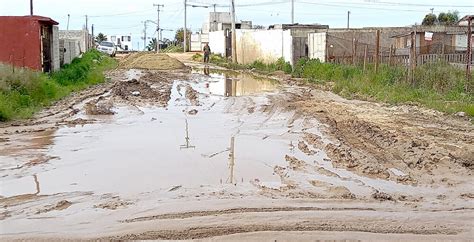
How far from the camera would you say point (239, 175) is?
860 centimetres

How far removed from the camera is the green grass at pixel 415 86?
52.2 ft

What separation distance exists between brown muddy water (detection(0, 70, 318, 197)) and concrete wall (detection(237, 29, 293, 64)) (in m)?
19.9

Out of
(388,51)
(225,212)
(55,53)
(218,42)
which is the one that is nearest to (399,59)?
(388,51)

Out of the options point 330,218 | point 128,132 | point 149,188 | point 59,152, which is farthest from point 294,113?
point 330,218

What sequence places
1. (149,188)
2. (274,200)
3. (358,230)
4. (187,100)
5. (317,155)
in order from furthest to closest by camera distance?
(187,100) < (317,155) < (149,188) < (274,200) < (358,230)

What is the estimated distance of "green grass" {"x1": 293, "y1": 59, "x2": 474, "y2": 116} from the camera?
15.9 metres

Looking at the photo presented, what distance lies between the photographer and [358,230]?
596cm

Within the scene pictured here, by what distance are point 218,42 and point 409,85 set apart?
139 ft

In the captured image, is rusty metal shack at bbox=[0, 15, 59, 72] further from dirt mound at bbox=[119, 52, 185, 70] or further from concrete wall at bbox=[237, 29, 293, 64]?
dirt mound at bbox=[119, 52, 185, 70]

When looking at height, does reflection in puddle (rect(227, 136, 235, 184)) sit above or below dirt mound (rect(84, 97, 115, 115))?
below

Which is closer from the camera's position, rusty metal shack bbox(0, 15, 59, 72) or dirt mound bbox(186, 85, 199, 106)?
dirt mound bbox(186, 85, 199, 106)

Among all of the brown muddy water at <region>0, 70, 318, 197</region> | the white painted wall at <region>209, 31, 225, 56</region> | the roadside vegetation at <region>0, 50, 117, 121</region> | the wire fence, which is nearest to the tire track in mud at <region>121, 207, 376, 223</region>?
the brown muddy water at <region>0, 70, 318, 197</region>

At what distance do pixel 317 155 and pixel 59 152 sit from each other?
4.48 meters

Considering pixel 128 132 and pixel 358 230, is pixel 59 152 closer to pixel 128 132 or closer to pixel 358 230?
pixel 128 132
